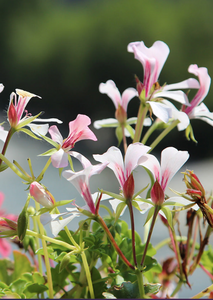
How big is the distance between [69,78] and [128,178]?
3723 mm

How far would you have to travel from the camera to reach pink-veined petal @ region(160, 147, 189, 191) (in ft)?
0.66

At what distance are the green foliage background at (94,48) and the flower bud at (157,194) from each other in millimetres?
3354

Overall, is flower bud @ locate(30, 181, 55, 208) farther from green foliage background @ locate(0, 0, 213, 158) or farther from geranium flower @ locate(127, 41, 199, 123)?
green foliage background @ locate(0, 0, 213, 158)

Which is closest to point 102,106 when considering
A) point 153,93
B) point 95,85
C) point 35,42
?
point 95,85

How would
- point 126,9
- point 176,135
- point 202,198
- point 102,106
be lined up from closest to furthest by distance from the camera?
point 202,198 < point 176,135 < point 102,106 < point 126,9

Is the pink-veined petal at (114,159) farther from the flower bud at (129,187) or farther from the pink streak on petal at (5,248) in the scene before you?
the pink streak on petal at (5,248)

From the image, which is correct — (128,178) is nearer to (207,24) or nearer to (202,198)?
(202,198)

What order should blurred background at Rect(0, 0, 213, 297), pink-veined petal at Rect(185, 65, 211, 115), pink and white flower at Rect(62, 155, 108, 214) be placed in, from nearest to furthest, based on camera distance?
pink and white flower at Rect(62, 155, 108, 214) → pink-veined petal at Rect(185, 65, 211, 115) → blurred background at Rect(0, 0, 213, 297)

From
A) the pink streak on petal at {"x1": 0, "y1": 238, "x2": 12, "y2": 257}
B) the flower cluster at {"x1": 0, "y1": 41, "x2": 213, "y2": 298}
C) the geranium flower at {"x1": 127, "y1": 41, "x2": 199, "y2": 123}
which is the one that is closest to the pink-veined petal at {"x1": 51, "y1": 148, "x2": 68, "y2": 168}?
the flower cluster at {"x1": 0, "y1": 41, "x2": 213, "y2": 298}

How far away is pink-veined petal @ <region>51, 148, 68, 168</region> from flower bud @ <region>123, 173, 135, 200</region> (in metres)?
0.04

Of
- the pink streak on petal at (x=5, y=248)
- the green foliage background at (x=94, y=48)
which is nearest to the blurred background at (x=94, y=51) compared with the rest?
the green foliage background at (x=94, y=48)

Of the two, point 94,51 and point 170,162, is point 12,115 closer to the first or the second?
point 170,162

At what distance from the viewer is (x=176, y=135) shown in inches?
134

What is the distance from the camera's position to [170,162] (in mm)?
207
